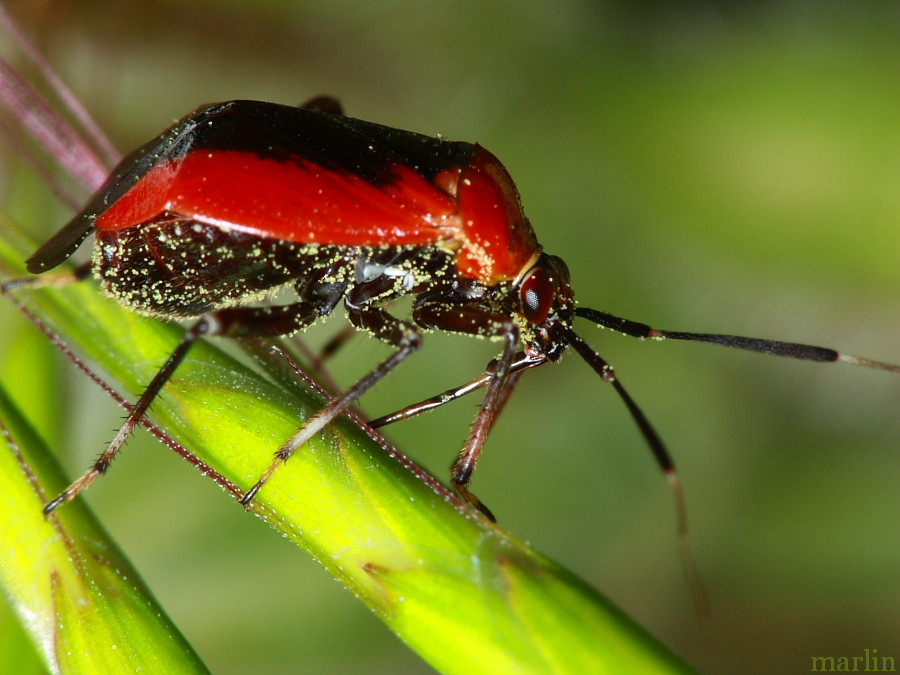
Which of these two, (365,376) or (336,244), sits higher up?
(336,244)

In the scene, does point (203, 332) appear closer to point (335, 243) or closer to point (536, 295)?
point (335, 243)

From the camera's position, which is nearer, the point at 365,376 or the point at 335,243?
the point at 365,376

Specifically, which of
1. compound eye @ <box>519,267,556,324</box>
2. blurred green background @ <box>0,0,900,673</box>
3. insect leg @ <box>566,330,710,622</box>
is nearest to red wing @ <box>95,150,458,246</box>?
compound eye @ <box>519,267,556,324</box>

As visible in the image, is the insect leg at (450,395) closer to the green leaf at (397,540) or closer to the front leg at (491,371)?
the front leg at (491,371)

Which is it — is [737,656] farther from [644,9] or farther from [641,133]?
[644,9]

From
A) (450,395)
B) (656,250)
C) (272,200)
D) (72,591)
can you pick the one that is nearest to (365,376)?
(450,395)

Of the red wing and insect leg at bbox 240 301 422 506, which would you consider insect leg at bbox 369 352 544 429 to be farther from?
the red wing
